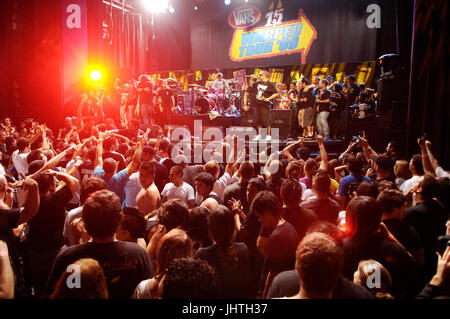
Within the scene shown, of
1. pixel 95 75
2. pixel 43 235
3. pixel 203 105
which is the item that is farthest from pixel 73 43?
pixel 43 235

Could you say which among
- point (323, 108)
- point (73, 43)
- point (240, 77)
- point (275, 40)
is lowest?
point (323, 108)

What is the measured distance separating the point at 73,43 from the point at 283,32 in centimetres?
710

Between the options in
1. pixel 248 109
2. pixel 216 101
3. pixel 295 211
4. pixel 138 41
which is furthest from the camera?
pixel 138 41

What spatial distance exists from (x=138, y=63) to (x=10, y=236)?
13.9m

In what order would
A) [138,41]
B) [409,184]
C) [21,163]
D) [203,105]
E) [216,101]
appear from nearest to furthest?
[409,184] < [21,163] < [203,105] < [216,101] < [138,41]

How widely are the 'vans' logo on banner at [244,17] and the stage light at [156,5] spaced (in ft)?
8.71

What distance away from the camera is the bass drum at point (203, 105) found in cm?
1072

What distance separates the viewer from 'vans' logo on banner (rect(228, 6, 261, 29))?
13555 mm

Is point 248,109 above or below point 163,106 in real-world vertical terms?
below

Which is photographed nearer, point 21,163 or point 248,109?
point 21,163

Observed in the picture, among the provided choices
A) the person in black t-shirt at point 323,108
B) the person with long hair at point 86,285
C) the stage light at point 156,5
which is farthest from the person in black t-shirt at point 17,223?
the stage light at point 156,5

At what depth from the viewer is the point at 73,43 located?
402 inches

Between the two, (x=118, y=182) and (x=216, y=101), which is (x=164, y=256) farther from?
(x=216, y=101)

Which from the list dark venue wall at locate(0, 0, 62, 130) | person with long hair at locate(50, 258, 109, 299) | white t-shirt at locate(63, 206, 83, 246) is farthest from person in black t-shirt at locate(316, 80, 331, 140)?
person with long hair at locate(50, 258, 109, 299)
